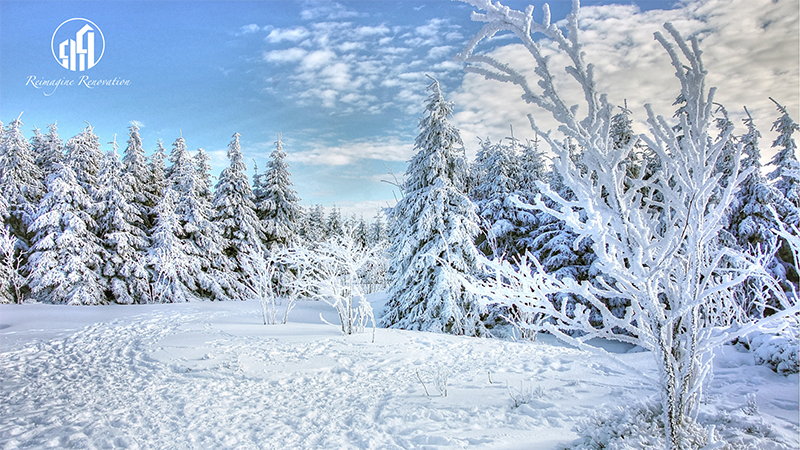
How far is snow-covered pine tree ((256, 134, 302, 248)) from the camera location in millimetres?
20438

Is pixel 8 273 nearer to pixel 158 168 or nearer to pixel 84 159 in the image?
pixel 84 159

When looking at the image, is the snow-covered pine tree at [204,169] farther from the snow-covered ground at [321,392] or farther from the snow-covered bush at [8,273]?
the snow-covered ground at [321,392]

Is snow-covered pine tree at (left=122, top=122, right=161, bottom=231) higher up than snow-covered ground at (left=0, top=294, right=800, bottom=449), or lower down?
higher up

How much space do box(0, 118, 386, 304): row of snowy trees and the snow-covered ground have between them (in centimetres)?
754

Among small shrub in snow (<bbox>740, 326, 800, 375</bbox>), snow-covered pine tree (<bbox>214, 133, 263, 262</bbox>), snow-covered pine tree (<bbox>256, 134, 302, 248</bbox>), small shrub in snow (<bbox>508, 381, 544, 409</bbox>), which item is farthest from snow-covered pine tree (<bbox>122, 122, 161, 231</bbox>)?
small shrub in snow (<bbox>740, 326, 800, 375</bbox>)

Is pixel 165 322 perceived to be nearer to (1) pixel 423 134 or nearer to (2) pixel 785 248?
(1) pixel 423 134

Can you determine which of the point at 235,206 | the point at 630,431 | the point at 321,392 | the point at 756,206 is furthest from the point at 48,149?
the point at 756,206

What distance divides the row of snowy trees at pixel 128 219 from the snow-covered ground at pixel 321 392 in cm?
754

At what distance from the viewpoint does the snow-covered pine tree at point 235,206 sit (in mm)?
19516

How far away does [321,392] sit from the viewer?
5.08 metres

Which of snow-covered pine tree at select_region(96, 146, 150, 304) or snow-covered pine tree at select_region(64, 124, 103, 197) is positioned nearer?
snow-covered pine tree at select_region(96, 146, 150, 304)

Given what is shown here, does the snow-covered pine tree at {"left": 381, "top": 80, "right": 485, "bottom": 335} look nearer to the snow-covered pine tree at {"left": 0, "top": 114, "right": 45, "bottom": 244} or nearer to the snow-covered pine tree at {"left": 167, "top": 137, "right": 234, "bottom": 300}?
the snow-covered pine tree at {"left": 167, "top": 137, "right": 234, "bottom": 300}

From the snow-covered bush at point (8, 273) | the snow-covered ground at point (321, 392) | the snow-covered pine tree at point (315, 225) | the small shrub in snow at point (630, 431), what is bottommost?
the snow-covered ground at point (321, 392)

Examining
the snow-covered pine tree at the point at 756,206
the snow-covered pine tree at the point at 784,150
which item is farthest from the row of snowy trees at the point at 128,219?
the snow-covered pine tree at the point at 784,150
